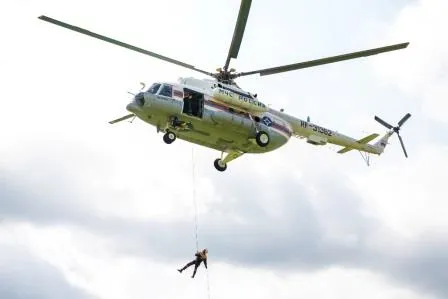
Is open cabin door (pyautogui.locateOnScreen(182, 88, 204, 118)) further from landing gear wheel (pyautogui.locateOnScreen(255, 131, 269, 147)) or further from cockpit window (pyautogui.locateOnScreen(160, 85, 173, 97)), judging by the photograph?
landing gear wheel (pyautogui.locateOnScreen(255, 131, 269, 147))

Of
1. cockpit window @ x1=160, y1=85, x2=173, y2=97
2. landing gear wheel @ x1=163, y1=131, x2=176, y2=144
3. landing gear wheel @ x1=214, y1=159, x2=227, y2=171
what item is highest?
cockpit window @ x1=160, y1=85, x2=173, y2=97

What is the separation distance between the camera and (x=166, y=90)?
4288 cm

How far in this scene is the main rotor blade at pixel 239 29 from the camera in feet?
128

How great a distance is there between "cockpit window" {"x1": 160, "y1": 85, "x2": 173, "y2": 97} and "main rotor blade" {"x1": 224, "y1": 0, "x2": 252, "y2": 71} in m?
3.72

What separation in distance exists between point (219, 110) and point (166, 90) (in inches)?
124

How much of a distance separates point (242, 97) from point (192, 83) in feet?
9.83

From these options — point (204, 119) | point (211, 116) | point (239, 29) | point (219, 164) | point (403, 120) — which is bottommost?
point (204, 119)

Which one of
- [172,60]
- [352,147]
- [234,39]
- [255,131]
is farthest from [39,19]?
[352,147]

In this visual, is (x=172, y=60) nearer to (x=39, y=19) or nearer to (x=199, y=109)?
(x=199, y=109)

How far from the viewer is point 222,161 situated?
47719mm

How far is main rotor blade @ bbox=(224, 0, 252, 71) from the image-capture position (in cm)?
3903

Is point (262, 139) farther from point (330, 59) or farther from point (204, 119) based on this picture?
point (330, 59)

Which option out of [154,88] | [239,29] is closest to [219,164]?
[154,88]

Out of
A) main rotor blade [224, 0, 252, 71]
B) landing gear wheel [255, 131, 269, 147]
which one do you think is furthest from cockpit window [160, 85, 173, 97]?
landing gear wheel [255, 131, 269, 147]
